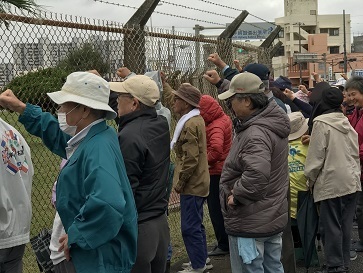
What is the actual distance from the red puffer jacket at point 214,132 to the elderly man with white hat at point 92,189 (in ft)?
10.2

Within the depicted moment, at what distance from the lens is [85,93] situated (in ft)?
11.3

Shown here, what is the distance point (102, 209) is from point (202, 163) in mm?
3057

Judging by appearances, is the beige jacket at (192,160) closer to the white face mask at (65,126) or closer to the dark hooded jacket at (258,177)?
the dark hooded jacket at (258,177)

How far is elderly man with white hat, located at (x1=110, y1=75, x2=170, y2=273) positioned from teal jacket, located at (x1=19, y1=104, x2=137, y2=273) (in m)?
0.62

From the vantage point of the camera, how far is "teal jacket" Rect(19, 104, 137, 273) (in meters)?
3.18

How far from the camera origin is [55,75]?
5496mm

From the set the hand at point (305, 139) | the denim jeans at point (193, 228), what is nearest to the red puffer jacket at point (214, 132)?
the denim jeans at point (193, 228)

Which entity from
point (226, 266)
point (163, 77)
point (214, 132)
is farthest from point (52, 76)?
point (226, 266)

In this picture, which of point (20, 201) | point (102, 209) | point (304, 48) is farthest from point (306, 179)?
point (304, 48)

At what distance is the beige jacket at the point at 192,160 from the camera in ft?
19.7

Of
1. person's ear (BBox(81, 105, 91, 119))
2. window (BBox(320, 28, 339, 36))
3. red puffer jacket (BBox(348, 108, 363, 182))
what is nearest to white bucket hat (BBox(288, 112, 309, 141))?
red puffer jacket (BBox(348, 108, 363, 182))

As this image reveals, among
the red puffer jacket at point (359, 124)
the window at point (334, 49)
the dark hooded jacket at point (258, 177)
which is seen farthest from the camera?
the window at point (334, 49)

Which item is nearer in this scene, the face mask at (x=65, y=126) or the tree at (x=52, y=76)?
the face mask at (x=65, y=126)

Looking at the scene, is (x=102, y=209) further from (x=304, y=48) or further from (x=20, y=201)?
(x=304, y=48)
